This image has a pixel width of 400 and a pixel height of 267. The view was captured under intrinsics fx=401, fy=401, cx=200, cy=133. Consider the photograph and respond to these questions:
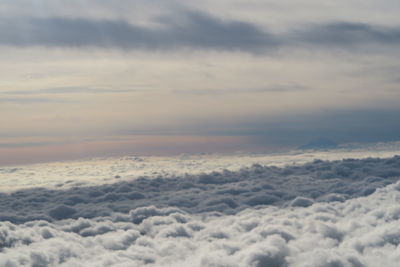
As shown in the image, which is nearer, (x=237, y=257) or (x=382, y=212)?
(x=237, y=257)

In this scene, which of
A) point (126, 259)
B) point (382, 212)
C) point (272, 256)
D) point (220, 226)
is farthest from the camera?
point (220, 226)

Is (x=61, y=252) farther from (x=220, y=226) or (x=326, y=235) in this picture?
(x=326, y=235)

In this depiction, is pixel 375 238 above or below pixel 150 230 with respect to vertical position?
above

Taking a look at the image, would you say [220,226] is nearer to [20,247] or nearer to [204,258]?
[204,258]

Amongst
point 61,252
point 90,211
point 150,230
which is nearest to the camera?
point 61,252

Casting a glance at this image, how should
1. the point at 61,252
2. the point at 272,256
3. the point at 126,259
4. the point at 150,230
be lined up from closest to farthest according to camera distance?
1. the point at 272,256
2. the point at 126,259
3. the point at 61,252
4. the point at 150,230

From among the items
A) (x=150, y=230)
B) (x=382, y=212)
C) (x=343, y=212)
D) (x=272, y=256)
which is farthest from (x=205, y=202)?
(x=272, y=256)

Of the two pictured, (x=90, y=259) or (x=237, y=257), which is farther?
(x=90, y=259)

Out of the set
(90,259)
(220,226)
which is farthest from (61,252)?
(220,226)

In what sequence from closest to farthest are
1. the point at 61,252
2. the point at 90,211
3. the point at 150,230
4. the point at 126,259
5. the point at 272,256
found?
the point at 272,256 < the point at 126,259 < the point at 61,252 < the point at 150,230 < the point at 90,211
